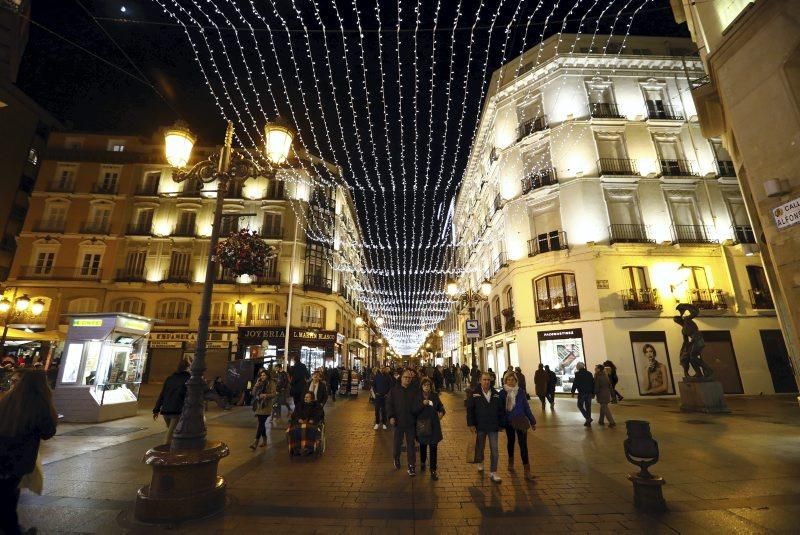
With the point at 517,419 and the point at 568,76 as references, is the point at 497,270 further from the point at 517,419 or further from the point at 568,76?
the point at 517,419

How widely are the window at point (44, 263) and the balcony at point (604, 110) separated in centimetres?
3690

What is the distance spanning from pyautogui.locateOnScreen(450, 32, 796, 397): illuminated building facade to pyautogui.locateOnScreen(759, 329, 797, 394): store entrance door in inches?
3.1

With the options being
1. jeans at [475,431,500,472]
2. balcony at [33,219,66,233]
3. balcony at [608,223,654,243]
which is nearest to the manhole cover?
jeans at [475,431,500,472]

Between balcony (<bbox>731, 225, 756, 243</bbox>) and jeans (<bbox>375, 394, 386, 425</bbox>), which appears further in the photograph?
balcony (<bbox>731, 225, 756, 243</bbox>)

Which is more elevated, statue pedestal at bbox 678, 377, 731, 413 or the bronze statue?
the bronze statue

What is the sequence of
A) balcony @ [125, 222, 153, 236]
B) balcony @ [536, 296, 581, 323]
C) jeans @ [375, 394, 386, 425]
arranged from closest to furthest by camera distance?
jeans @ [375, 394, 386, 425], balcony @ [536, 296, 581, 323], balcony @ [125, 222, 153, 236]

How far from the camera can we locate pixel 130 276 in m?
26.6

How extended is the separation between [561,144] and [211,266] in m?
20.3

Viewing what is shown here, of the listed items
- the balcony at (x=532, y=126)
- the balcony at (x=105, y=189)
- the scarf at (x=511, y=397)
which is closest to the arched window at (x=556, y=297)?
the balcony at (x=532, y=126)

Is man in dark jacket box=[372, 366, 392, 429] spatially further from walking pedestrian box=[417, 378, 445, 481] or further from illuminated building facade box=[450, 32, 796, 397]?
illuminated building facade box=[450, 32, 796, 397]

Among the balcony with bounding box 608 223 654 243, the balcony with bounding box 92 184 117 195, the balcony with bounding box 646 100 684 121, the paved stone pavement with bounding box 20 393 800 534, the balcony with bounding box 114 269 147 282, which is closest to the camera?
the paved stone pavement with bounding box 20 393 800 534

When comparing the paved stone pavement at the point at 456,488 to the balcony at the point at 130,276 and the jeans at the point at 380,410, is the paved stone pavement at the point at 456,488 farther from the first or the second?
the balcony at the point at 130,276

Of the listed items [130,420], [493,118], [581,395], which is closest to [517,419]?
[581,395]

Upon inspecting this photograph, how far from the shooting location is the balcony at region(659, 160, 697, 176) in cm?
1989
